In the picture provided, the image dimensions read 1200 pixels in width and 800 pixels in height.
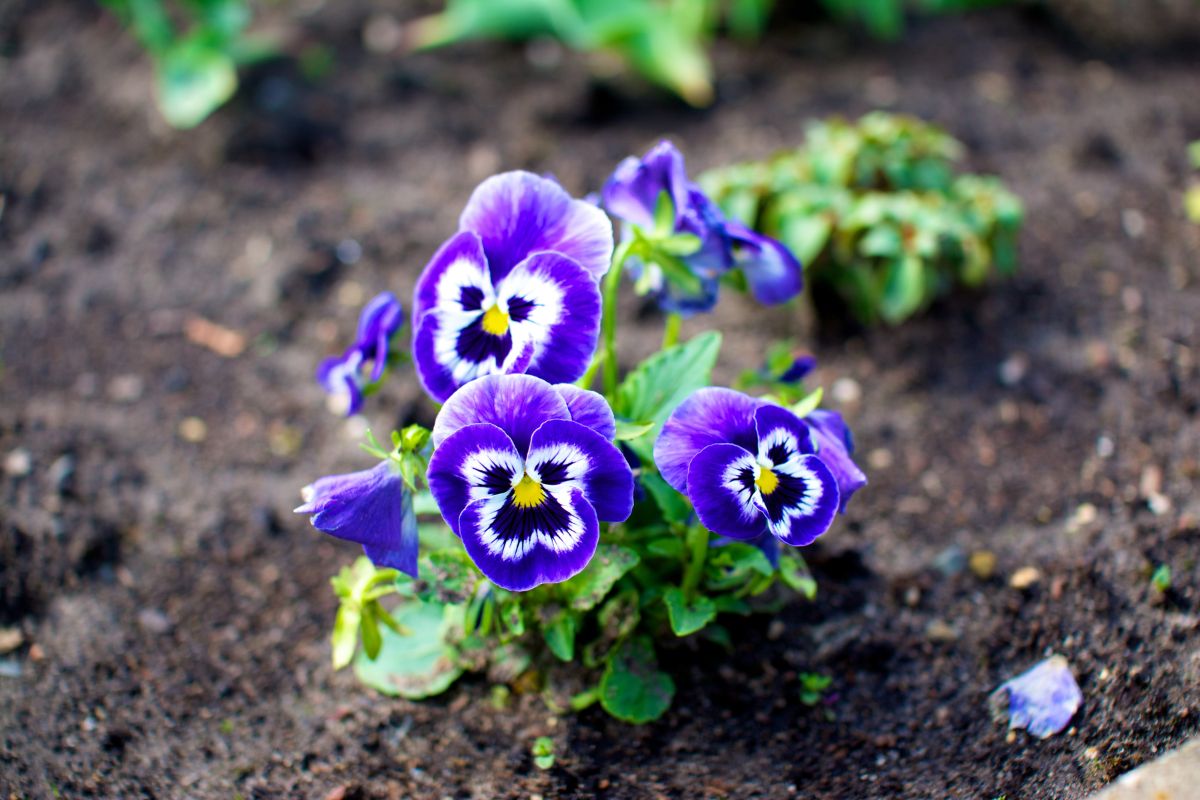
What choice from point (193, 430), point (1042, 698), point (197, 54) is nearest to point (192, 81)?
point (197, 54)

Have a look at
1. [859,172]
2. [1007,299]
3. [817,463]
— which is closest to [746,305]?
[859,172]

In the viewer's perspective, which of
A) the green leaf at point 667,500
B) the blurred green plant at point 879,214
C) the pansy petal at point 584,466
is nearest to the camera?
the pansy petal at point 584,466

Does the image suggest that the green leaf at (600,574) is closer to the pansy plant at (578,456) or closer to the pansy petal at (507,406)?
the pansy plant at (578,456)

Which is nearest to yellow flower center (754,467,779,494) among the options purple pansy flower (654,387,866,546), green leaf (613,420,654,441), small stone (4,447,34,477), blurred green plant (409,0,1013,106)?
purple pansy flower (654,387,866,546)

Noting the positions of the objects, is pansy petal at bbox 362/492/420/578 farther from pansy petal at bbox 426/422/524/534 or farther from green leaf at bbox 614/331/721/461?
green leaf at bbox 614/331/721/461

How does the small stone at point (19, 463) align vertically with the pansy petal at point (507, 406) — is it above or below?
below

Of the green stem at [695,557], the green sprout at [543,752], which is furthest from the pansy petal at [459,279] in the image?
the green sprout at [543,752]

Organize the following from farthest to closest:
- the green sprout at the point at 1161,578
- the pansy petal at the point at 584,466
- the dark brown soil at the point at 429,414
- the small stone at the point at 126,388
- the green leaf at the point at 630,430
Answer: the small stone at the point at 126,388
the green sprout at the point at 1161,578
the dark brown soil at the point at 429,414
the green leaf at the point at 630,430
the pansy petal at the point at 584,466
